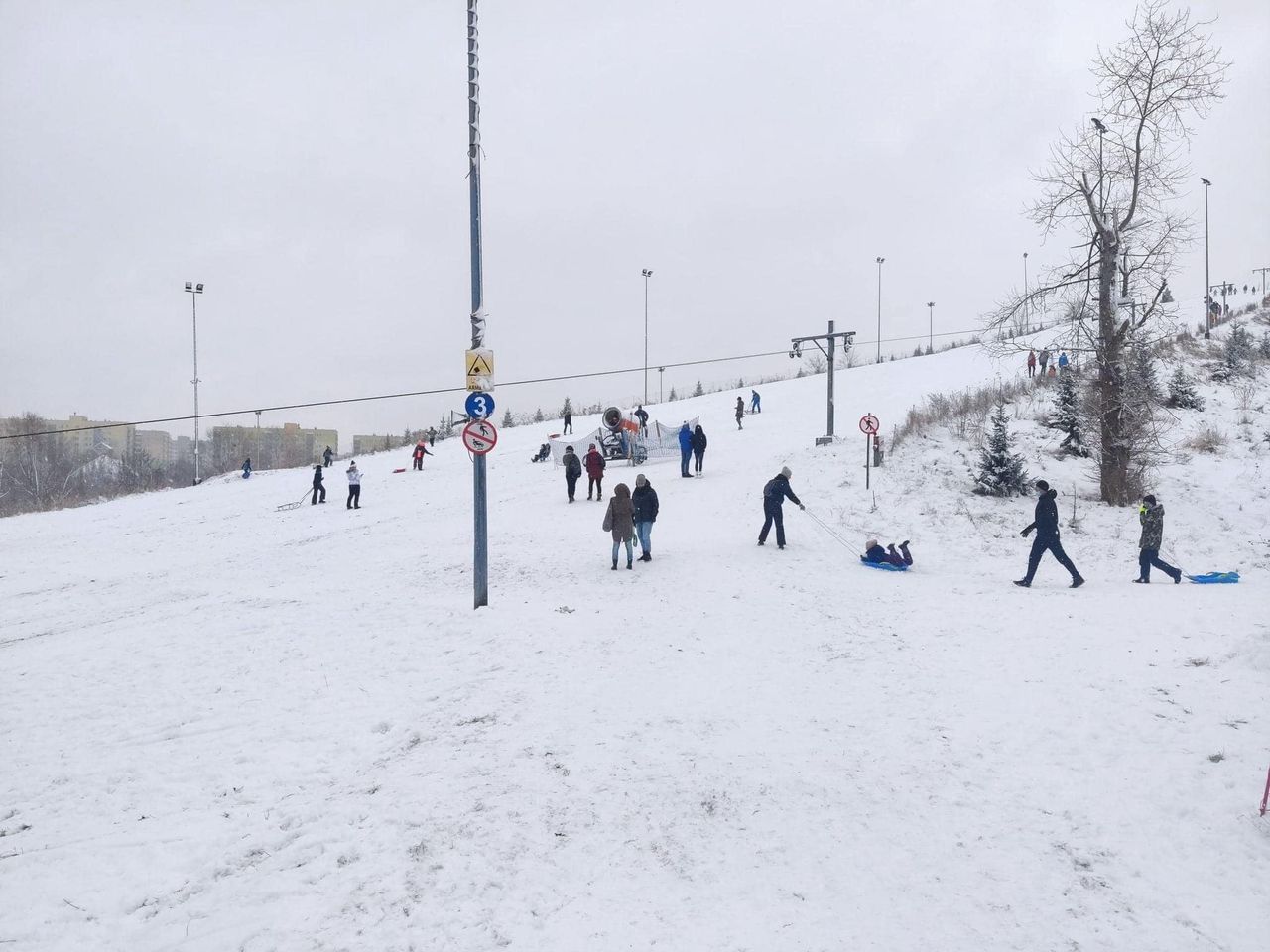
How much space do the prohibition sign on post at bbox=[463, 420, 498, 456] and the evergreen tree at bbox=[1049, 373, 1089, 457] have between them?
19.1 m

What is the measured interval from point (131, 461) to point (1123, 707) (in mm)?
97610

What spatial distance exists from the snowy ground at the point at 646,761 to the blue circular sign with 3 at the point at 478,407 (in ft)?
10.3

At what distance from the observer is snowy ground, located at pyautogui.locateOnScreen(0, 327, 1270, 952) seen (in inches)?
180

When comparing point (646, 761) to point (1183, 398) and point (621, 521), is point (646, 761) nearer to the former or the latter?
point (621, 521)

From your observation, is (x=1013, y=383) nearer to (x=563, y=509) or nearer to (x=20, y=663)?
(x=563, y=509)

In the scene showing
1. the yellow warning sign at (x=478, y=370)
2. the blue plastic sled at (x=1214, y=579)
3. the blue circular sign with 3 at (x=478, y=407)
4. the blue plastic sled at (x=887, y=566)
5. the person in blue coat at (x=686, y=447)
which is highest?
the yellow warning sign at (x=478, y=370)

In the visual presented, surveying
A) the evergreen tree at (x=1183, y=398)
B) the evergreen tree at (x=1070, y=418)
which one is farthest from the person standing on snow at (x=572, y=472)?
the evergreen tree at (x=1183, y=398)

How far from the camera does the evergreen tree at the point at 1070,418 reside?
→ 2181 centimetres

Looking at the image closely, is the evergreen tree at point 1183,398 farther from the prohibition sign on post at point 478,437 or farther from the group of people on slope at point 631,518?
the prohibition sign on post at point 478,437

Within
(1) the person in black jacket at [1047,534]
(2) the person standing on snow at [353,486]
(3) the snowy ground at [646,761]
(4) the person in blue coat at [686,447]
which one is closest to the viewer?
(3) the snowy ground at [646,761]

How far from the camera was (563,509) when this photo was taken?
799 inches

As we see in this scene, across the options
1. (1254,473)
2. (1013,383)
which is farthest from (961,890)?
(1013,383)

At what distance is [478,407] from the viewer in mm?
10797

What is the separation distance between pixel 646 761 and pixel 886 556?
910 centimetres
